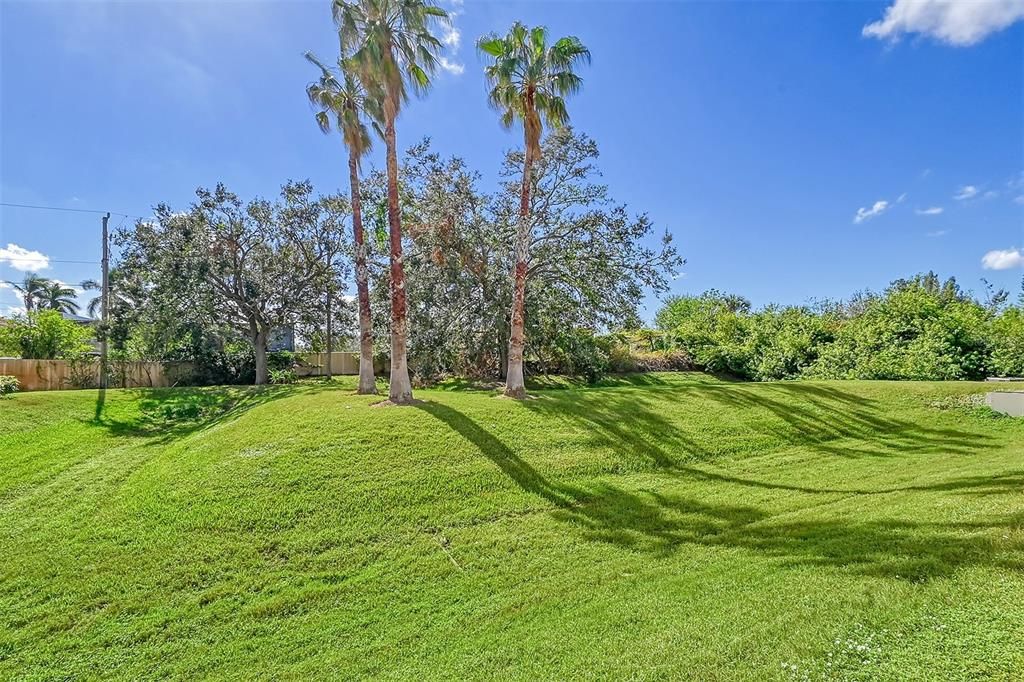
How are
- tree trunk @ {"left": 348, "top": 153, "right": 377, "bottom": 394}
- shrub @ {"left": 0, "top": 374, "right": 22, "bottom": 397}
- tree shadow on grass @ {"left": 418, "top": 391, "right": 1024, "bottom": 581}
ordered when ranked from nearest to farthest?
1. tree shadow on grass @ {"left": 418, "top": 391, "right": 1024, "bottom": 581}
2. tree trunk @ {"left": 348, "top": 153, "right": 377, "bottom": 394}
3. shrub @ {"left": 0, "top": 374, "right": 22, "bottom": 397}

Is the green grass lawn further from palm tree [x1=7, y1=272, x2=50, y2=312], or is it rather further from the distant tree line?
palm tree [x1=7, y1=272, x2=50, y2=312]

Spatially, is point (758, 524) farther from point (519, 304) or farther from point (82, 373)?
point (82, 373)

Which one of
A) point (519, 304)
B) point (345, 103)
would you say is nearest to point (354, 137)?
point (345, 103)

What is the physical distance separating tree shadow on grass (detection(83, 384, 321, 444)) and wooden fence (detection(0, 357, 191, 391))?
189 centimetres

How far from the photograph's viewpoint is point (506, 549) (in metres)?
5.80

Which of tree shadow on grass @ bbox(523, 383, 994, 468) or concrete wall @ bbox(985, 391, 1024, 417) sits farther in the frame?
concrete wall @ bbox(985, 391, 1024, 417)

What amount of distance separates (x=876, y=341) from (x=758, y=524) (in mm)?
16120

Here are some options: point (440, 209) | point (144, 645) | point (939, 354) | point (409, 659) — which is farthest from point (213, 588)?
point (939, 354)

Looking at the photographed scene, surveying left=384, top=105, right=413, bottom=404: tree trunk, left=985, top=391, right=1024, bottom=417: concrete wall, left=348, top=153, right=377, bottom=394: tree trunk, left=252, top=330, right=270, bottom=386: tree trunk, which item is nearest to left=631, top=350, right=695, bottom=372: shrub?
left=985, top=391, right=1024, bottom=417: concrete wall

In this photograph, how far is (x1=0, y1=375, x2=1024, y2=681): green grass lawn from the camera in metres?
3.45

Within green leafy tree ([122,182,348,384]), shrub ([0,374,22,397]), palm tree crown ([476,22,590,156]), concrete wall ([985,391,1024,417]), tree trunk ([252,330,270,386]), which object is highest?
palm tree crown ([476,22,590,156])

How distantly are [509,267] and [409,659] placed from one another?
13.3 metres

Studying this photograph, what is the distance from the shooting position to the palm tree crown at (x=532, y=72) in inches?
452

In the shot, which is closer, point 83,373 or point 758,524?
point 758,524
